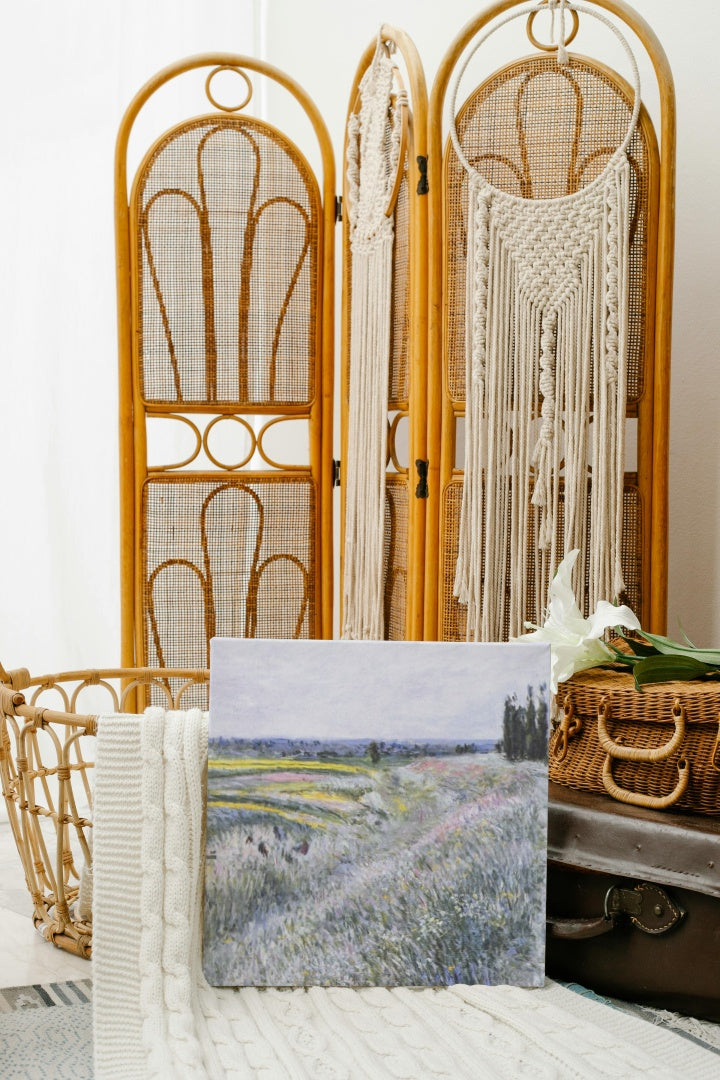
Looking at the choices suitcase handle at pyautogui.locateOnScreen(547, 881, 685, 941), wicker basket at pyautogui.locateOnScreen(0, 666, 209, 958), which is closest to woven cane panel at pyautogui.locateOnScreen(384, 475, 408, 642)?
wicker basket at pyautogui.locateOnScreen(0, 666, 209, 958)

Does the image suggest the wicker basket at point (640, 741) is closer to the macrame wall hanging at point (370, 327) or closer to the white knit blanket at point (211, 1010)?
the white knit blanket at point (211, 1010)

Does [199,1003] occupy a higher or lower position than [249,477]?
lower

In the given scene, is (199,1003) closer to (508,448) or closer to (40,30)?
(508,448)

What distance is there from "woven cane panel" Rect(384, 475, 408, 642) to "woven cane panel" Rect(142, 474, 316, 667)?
165 millimetres

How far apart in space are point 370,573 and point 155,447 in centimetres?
72

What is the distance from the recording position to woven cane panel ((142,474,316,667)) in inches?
60.0

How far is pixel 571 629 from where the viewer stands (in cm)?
100

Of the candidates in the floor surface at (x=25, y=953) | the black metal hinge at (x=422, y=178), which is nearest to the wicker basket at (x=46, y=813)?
the floor surface at (x=25, y=953)

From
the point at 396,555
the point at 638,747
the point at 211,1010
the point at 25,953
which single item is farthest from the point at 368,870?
the point at 396,555

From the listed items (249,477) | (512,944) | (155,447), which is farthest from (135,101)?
(512,944)

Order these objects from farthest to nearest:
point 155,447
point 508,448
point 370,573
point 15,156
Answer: point 155,447, point 15,156, point 370,573, point 508,448

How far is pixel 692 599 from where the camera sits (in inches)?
60.0

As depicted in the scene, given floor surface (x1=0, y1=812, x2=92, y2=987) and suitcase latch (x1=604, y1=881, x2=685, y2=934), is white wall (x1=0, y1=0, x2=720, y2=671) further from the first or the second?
suitcase latch (x1=604, y1=881, x2=685, y2=934)

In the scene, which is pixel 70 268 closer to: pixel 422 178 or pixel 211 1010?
pixel 422 178
